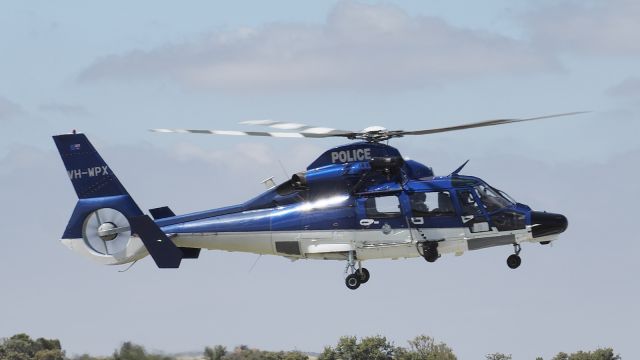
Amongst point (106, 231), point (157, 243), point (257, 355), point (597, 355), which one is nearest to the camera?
point (157, 243)

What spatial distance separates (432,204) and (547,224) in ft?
11.3

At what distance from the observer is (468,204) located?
5038 centimetres

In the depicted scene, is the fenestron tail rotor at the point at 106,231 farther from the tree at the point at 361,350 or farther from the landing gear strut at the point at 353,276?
the tree at the point at 361,350

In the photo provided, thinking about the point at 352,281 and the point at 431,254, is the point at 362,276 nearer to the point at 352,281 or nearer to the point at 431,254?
the point at 352,281

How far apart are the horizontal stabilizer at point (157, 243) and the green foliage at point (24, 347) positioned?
63.4ft

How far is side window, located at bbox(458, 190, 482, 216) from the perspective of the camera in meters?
50.3

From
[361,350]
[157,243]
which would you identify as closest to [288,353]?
[361,350]

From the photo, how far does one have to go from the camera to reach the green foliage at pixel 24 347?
240 ft

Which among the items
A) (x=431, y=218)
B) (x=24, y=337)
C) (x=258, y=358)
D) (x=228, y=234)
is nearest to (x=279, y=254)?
(x=228, y=234)

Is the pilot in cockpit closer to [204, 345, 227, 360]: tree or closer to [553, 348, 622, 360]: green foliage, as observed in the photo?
[204, 345, 227, 360]: tree

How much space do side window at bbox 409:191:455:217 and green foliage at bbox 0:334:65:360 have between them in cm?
2464

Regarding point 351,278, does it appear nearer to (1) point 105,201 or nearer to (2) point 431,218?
(2) point 431,218

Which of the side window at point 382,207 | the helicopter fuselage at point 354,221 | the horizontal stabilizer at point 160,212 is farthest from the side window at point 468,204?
the horizontal stabilizer at point 160,212

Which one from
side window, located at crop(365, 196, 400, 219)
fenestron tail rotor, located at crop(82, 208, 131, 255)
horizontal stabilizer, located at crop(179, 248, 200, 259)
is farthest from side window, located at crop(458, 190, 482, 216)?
fenestron tail rotor, located at crop(82, 208, 131, 255)
